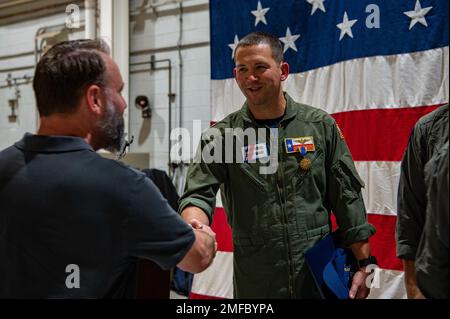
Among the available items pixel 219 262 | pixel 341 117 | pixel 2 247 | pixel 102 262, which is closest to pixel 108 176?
pixel 102 262

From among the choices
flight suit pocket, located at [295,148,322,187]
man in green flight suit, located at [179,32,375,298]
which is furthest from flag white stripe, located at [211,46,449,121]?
flight suit pocket, located at [295,148,322,187]

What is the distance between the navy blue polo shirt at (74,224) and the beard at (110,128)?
9cm

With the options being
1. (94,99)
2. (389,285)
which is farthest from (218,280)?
(94,99)

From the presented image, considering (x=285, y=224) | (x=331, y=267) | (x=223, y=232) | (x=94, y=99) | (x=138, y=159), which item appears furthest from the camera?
(x=138, y=159)

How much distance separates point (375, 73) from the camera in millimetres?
2922

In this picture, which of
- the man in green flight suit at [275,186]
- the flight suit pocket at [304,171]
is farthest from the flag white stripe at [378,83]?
the flight suit pocket at [304,171]

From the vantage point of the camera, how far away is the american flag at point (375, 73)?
108 inches

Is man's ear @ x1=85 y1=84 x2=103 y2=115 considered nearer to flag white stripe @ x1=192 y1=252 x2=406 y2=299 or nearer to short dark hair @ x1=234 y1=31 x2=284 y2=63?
short dark hair @ x1=234 y1=31 x2=284 y2=63

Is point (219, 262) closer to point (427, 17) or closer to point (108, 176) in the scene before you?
point (427, 17)

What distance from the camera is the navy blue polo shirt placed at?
1.15 metres

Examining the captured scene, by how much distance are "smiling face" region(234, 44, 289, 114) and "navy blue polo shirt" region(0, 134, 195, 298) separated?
33.0 inches

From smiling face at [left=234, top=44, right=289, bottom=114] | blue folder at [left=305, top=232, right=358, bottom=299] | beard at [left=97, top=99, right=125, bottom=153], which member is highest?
smiling face at [left=234, top=44, right=289, bottom=114]

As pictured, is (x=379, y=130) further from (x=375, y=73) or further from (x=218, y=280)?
(x=218, y=280)

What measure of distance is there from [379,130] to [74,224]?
A: 84.7 inches
